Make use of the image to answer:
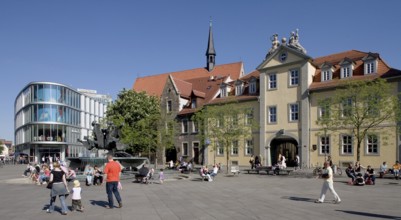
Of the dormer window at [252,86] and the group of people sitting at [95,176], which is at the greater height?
the dormer window at [252,86]

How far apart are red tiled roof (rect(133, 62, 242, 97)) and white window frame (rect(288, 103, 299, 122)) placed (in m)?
20.6

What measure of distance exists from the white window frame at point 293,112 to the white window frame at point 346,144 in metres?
5.06

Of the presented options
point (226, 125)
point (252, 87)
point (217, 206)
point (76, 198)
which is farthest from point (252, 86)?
point (76, 198)

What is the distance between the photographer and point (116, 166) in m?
12.5

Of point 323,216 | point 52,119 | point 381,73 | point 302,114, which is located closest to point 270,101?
point 302,114

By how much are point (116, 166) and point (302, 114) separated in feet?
93.0

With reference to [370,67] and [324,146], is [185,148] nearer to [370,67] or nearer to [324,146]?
[324,146]

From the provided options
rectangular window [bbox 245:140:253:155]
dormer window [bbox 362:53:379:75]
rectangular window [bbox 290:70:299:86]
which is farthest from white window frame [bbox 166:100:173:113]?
dormer window [bbox 362:53:379:75]

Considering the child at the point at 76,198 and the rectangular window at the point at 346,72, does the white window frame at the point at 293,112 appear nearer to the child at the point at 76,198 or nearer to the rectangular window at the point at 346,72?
the rectangular window at the point at 346,72

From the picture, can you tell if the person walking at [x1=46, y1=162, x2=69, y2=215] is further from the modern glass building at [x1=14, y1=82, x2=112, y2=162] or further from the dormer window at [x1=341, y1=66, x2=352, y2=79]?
the modern glass building at [x1=14, y1=82, x2=112, y2=162]

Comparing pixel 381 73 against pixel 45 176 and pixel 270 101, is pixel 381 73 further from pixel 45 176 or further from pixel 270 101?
pixel 45 176

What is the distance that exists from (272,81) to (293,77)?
103 inches

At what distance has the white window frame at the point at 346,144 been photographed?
114 ft

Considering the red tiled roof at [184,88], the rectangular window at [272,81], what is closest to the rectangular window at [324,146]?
the rectangular window at [272,81]
